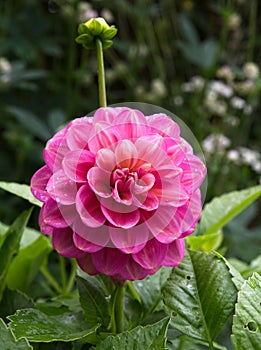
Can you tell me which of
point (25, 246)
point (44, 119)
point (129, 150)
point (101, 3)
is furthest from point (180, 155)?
point (101, 3)

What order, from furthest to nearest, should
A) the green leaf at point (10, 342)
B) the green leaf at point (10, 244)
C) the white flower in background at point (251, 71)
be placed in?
the white flower in background at point (251, 71) < the green leaf at point (10, 244) < the green leaf at point (10, 342)

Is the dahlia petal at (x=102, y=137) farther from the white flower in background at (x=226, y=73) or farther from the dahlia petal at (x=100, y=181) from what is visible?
the white flower in background at (x=226, y=73)

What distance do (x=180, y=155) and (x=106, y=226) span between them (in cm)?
7

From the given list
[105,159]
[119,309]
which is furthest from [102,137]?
[119,309]

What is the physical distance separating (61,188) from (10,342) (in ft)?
0.31

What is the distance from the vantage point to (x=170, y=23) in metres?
1.65

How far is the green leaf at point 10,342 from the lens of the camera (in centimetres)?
34

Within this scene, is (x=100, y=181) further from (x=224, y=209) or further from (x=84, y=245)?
(x=224, y=209)

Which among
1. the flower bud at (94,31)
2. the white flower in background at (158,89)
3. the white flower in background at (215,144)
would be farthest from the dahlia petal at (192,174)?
the white flower in background at (158,89)

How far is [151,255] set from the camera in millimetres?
382

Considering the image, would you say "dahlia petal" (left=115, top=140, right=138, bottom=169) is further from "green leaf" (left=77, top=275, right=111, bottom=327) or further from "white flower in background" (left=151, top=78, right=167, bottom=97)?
"white flower in background" (left=151, top=78, right=167, bottom=97)

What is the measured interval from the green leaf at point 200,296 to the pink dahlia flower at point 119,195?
0.12 ft

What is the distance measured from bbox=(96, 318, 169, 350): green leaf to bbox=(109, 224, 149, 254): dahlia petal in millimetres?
45

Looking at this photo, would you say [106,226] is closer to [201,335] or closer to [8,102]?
[201,335]
